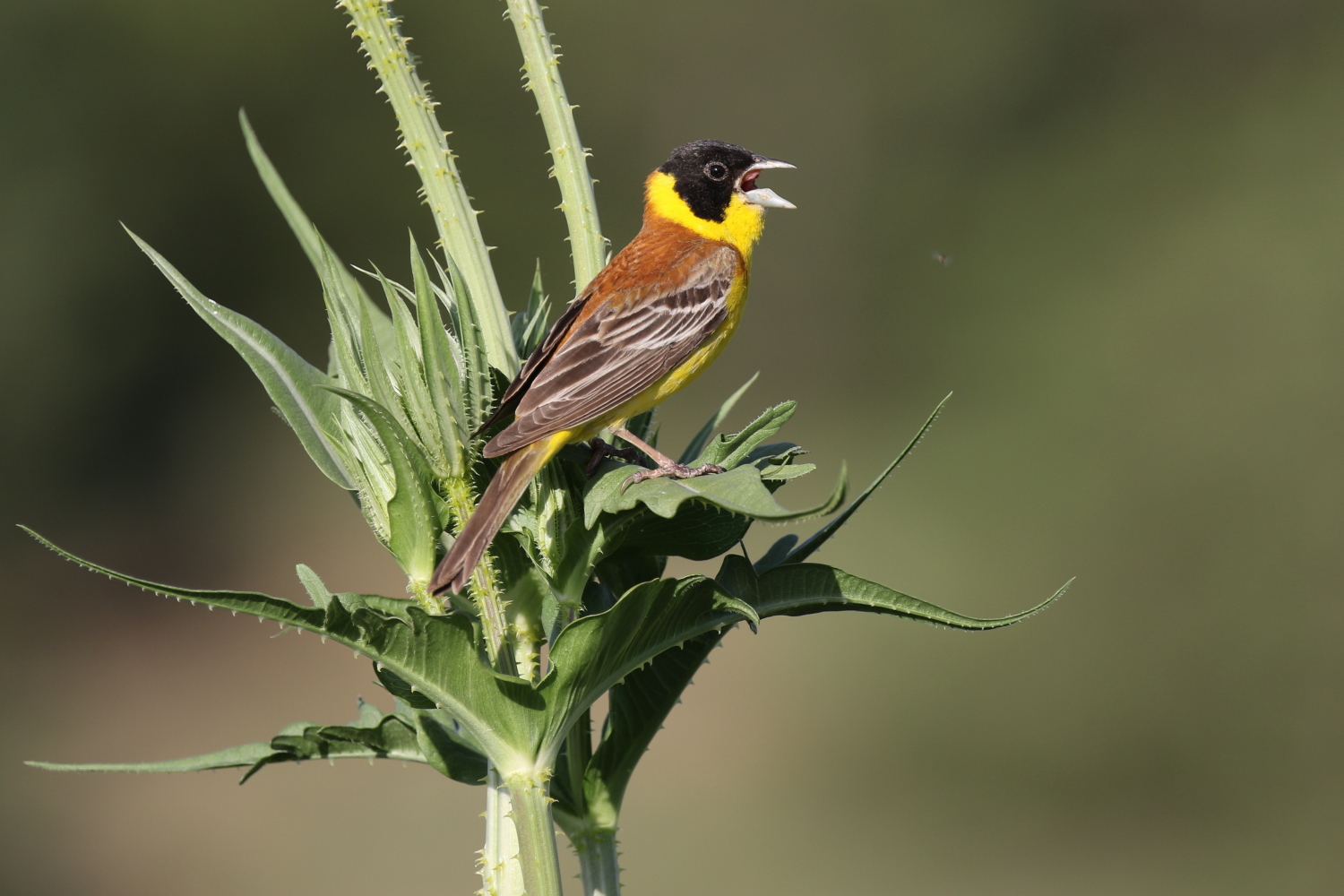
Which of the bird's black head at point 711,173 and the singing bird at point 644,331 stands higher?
the bird's black head at point 711,173

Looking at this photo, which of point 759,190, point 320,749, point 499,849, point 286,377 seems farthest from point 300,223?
point 759,190

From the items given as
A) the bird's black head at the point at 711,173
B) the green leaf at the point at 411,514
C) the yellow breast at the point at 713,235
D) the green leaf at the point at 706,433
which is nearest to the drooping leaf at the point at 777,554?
the green leaf at the point at 706,433

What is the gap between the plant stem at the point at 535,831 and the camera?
5.42 ft


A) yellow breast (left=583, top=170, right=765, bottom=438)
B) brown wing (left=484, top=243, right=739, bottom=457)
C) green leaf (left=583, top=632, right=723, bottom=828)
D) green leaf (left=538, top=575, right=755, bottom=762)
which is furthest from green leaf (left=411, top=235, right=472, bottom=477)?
yellow breast (left=583, top=170, right=765, bottom=438)

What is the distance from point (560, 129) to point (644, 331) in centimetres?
99

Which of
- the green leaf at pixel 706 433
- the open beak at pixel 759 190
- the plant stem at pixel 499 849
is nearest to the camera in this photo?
the plant stem at pixel 499 849

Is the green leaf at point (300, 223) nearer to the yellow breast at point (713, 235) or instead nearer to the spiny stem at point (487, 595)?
the spiny stem at point (487, 595)

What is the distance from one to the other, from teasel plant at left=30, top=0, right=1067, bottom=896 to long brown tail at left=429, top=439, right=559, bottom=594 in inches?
2.9

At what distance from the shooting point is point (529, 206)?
1533 centimetres

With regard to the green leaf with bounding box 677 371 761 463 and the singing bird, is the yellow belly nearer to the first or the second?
the singing bird

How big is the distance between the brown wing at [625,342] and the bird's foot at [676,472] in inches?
10.7

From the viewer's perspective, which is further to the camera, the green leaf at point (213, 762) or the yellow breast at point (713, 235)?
the yellow breast at point (713, 235)

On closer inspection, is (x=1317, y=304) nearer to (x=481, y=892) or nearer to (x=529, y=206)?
(x=529, y=206)

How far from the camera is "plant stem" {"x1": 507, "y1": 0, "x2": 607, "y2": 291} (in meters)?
1.92
